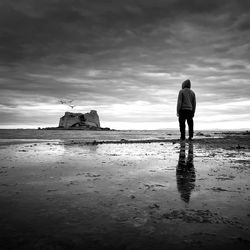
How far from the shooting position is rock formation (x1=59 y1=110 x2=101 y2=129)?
109m

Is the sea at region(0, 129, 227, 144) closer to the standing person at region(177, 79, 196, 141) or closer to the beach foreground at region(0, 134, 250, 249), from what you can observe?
the standing person at region(177, 79, 196, 141)

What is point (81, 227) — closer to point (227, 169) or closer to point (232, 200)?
point (232, 200)

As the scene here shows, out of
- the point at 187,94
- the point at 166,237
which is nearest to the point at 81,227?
the point at 166,237

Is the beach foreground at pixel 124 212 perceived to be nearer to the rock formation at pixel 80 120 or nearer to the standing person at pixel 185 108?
the standing person at pixel 185 108

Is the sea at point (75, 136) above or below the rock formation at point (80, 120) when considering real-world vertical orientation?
below

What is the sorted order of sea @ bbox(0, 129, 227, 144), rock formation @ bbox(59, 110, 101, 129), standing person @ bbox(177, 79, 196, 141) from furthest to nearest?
1. rock formation @ bbox(59, 110, 101, 129)
2. sea @ bbox(0, 129, 227, 144)
3. standing person @ bbox(177, 79, 196, 141)

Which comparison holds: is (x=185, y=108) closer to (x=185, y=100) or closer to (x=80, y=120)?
(x=185, y=100)

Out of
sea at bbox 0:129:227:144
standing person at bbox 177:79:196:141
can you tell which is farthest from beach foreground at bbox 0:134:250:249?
sea at bbox 0:129:227:144

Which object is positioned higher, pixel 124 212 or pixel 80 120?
pixel 80 120

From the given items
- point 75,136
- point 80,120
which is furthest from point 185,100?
point 80,120

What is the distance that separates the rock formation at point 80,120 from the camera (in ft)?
357

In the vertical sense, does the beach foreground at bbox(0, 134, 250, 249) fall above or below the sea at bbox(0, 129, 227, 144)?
below

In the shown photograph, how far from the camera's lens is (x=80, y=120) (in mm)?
109625

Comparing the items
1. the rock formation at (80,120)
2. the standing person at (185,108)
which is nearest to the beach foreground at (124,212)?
the standing person at (185,108)
